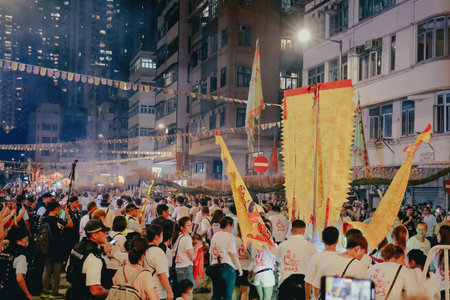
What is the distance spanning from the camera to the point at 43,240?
10.5m

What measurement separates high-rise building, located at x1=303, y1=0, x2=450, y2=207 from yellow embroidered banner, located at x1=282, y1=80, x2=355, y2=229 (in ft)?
49.0

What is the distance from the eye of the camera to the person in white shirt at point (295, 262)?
741 centimetres

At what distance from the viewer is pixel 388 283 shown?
5340 millimetres

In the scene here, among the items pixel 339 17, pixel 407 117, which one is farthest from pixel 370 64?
pixel 339 17

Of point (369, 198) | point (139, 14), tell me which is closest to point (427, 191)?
point (369, 198)

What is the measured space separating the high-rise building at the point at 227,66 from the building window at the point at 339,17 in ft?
16.7

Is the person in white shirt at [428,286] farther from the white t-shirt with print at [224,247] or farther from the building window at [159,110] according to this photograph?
the building window at [159,110]

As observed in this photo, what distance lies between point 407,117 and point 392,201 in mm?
17416

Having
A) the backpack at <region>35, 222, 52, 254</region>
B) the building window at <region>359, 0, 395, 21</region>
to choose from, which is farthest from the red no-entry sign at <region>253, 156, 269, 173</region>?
the building window at <region>359, 0, 395, 21</region>

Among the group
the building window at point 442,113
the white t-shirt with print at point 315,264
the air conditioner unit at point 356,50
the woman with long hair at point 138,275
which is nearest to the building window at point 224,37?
the air conditioner unit at point 356,50

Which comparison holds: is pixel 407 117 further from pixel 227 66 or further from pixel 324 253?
pixel 324 253

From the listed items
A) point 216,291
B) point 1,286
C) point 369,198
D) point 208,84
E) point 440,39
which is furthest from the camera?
point 208,84

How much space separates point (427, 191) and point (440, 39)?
6.85m

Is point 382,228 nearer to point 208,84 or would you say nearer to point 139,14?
point 208,84
